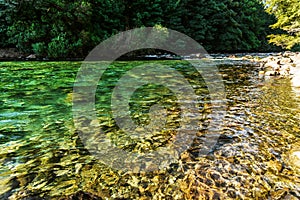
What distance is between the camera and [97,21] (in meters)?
20.5

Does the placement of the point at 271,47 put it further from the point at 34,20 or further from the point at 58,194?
the point at 58,194

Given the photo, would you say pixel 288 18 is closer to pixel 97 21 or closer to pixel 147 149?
pixel 147 149

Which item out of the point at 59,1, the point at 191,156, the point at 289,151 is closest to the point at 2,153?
the point at 191,156

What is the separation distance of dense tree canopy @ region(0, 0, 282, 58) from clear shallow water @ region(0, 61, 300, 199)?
46.8 feet

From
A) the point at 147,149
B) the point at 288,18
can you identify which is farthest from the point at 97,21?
the point at 147,149

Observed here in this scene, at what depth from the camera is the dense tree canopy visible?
16891 millimetres

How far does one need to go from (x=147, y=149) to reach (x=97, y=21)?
1985 cm

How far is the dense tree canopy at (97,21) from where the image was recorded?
1689 cm

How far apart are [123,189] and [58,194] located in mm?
531

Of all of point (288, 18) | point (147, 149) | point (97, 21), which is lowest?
point (147, 149)

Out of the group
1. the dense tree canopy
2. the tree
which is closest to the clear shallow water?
the tree

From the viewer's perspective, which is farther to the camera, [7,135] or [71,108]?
[71,108]

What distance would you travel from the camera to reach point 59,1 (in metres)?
16.8

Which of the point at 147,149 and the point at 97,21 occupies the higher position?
the point at 97,21
